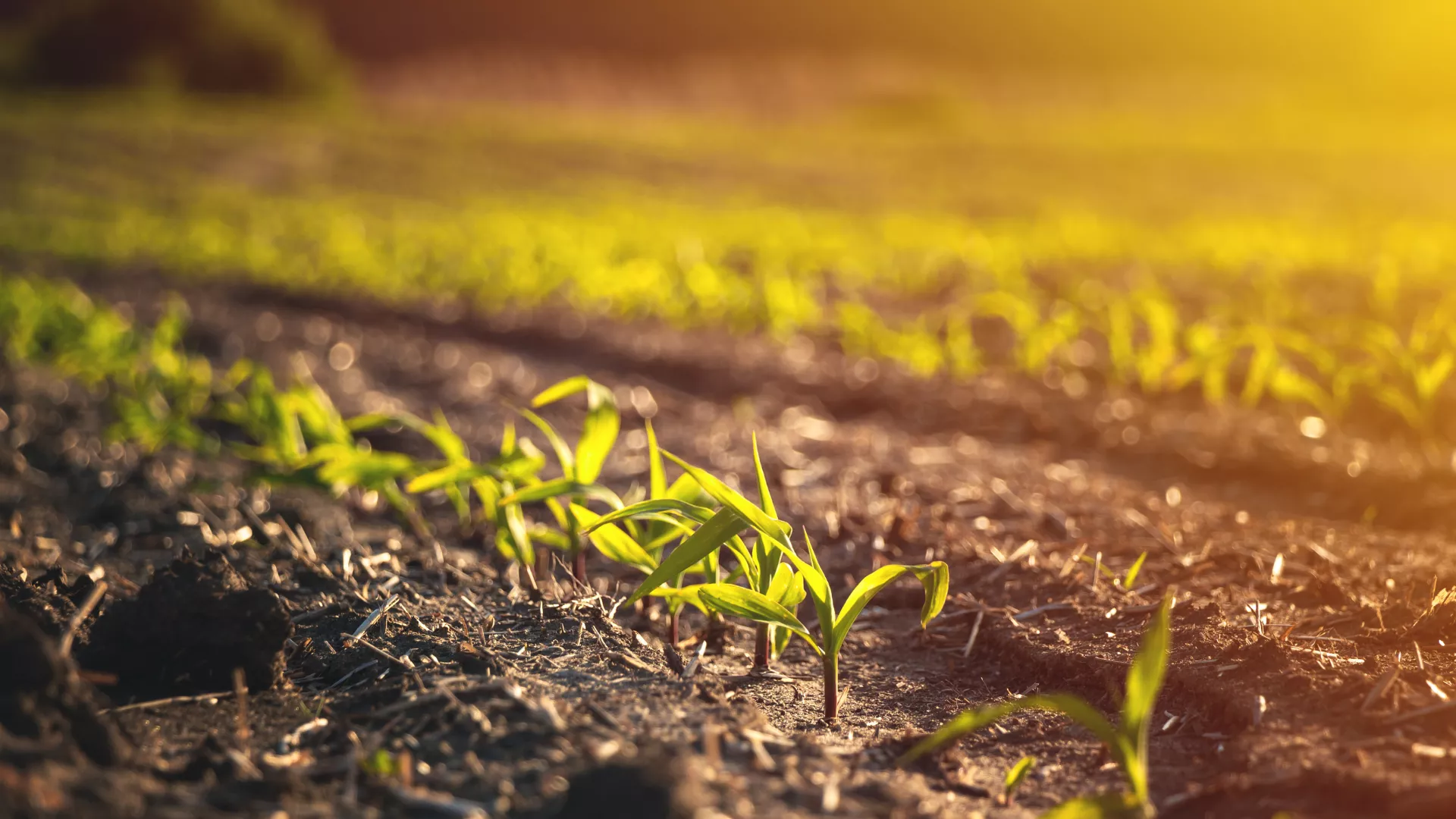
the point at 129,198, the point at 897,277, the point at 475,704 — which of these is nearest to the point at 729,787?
the point at 475,704

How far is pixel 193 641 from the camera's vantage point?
1714mm

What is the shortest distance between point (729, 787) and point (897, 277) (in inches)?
247

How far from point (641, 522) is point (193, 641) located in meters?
0.93

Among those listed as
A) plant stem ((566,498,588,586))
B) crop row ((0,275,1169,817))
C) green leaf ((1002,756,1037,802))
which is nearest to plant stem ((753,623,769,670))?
crop row ((0,275,1169,817))

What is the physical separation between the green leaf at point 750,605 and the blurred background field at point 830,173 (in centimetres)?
253

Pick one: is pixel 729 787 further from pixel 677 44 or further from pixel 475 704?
pixel 677 44

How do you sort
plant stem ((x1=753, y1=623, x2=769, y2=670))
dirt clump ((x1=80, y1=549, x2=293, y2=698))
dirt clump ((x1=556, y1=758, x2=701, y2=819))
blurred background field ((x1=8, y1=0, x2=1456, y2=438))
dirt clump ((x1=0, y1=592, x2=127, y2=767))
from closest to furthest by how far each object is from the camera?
dirt clump ((x1=556, y1=758, x2=701, y2=819)), dirt clump ((x1=0, y1=592, x2=127, y2=767)), dirt clump ((x1=80, y1=549, x2=293, y2=698)), plant stem ((x1=753, y1=623, x2=769, y2=670)), blurred background field ((x1=8, y1=0, x2=1456, y2=438))

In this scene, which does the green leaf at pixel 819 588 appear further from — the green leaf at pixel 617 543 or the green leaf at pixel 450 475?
the green leaf at pixel 450 475

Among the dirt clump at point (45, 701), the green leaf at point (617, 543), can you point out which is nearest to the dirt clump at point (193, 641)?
the dirt clump at point (45, 701)

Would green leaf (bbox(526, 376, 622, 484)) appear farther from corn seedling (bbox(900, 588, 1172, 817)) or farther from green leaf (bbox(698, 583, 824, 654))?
corn seedling (bbox(900, 588, 1172, 817))

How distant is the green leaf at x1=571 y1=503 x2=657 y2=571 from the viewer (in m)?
1.87

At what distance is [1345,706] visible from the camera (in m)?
1.63

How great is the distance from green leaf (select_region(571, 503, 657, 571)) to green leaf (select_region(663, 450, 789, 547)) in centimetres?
29

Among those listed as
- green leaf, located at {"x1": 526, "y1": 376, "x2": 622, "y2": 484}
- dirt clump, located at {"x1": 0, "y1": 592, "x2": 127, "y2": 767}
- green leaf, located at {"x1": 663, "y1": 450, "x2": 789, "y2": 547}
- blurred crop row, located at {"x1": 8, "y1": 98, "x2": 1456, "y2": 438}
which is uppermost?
green leaf, located at {"x1": 663, "y1": 450, "x2": 789, "y2": 547}
